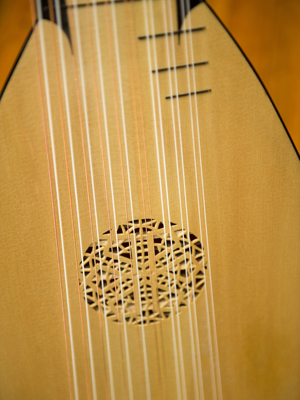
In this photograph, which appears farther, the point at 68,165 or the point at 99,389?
the point at 99,389

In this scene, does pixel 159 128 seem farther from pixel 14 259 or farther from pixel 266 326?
pixel 266 326

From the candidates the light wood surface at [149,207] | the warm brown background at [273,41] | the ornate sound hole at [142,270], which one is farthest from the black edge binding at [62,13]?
the ornate sound hole at [142,270]

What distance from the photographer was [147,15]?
2.73ft

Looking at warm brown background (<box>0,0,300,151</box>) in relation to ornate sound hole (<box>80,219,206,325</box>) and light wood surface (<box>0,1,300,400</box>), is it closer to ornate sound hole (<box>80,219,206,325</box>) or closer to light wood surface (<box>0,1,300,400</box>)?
light wood surface (<box>0,1,300,400</box>)

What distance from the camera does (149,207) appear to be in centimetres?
92

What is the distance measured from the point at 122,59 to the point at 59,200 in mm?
352

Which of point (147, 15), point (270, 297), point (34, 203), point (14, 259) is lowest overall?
point (270, 297)

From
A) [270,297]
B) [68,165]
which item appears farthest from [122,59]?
[270,297]

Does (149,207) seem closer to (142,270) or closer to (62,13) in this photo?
(142,270)

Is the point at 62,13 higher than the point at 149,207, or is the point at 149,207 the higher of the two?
the point at 62,13

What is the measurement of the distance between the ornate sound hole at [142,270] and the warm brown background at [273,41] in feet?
1.38

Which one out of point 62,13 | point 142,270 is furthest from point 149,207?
point 62,13

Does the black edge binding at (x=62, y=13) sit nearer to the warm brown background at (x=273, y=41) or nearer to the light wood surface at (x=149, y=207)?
the light wood surface at (x=149, y=207)

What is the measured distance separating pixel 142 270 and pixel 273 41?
25.5 inches
